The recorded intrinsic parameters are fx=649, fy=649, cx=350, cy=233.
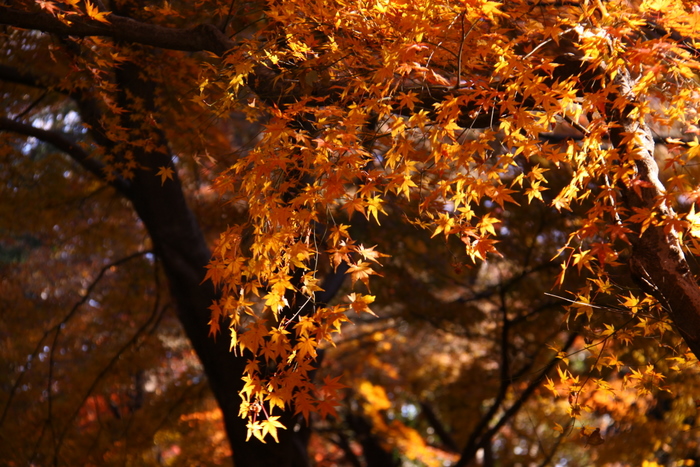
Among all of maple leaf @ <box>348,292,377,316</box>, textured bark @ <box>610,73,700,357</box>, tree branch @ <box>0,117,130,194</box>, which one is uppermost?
tree branch @ <box>0,117,130,194</box>

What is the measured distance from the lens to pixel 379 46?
2869 millimetres

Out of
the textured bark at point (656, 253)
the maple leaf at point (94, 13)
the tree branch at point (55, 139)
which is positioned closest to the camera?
the textured bark at point (656, 253)

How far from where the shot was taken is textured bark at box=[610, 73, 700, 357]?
2.43 m

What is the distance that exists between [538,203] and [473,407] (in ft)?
12.0

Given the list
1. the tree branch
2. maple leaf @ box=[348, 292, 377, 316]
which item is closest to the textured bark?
maple leaf @ box=[348, 292, 377, 316]

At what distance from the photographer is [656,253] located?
2477mm

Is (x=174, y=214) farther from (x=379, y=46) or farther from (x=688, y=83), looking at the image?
(x=688, y=83)

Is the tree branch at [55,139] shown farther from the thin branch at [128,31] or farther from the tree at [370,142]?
the thin branch at [128,31]

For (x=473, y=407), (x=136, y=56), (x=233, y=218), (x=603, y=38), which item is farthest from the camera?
(x=473, y=407)

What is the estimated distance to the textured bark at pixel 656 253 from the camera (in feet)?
7.97

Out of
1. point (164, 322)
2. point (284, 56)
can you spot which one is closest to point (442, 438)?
point (164, 322)

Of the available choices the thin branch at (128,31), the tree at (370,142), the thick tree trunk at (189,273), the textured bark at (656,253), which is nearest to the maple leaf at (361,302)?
the tree at (370,142)

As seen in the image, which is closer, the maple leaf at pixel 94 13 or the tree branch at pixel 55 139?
the maple leaf at pixel 94 13

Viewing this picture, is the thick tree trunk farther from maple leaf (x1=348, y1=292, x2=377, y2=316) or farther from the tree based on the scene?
maple leaf (x1=348, y1=292, x2=377, y2=316)
